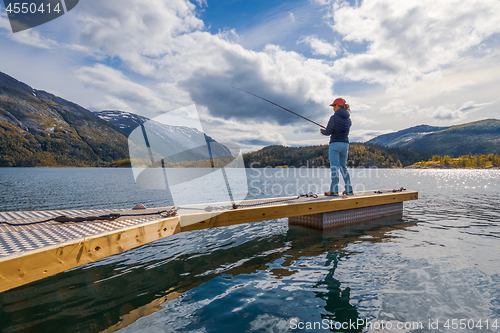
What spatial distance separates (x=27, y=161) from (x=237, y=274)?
186 m

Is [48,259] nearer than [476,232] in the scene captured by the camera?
Yes

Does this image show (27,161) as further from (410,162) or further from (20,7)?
(410,162)

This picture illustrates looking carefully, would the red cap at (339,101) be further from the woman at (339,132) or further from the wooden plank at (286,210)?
the wooden plank at (286,210)

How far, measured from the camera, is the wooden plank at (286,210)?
6.41 m

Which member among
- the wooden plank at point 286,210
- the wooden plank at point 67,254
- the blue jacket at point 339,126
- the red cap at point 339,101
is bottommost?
the wooden plank at point 286,210

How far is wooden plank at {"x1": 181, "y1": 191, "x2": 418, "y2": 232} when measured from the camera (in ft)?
21.0

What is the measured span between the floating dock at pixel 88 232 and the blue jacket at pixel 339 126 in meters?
2.44

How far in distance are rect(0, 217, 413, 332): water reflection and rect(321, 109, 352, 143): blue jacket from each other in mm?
3770

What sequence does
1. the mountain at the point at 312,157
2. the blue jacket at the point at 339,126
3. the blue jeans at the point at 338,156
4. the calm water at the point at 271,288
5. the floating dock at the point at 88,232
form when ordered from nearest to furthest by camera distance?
the floating dock at the point at 88,232 → the calm water at the point at 271,288 → the blue jacket at the point at 339,126 → the blue jeans at the point at 338,156 → the mountain at the point at 312,157

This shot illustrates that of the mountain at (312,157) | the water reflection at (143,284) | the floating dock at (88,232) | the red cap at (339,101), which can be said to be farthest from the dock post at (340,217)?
the mountain at (312,157)

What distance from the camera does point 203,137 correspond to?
542 cm

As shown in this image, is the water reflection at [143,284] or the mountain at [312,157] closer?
the water reflection at [143,284]

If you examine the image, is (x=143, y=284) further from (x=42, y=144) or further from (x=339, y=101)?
(x=42, y=144)

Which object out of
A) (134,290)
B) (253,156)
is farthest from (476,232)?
(253,156)
